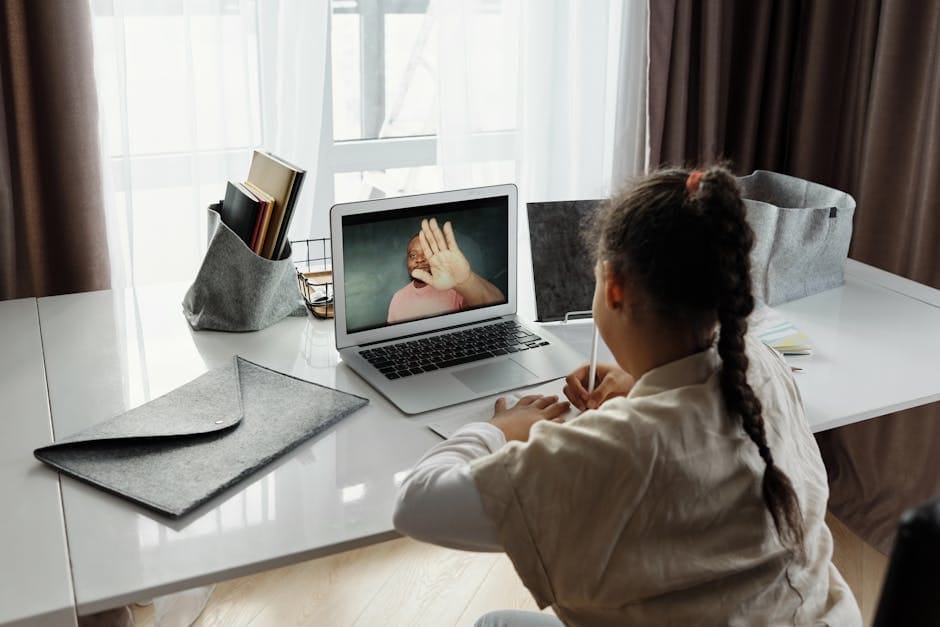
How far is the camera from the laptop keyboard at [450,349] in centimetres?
155

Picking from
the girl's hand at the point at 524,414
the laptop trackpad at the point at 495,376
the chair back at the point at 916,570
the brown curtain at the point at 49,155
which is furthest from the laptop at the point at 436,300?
the chair back at the point at 916,570

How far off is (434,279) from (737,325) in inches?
28.8

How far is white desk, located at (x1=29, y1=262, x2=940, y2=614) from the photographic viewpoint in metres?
1.09

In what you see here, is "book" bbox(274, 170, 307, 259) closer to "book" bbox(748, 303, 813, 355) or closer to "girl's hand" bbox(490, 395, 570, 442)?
"girl's hand" bbox(490, 395, 570, 442)

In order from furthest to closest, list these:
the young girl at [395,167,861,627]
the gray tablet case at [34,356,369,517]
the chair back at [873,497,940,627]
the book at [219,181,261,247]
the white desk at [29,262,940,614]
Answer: the book at [219,181,261,247] < the gray tablet case at [34,356,369,517] < the white desk at [29,262,940,614] < the young girl at [395,167,861,627] < the chair back at [873,497,940,627]

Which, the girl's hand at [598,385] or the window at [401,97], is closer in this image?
the girl's hand at [598,385]

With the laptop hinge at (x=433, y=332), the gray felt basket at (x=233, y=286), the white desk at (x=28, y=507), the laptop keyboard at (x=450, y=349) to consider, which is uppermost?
the gray felt basket at (x=233, y=286)

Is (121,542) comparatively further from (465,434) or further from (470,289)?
(470,289)

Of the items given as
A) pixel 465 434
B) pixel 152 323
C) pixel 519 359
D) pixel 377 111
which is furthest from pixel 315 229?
pixel 465 434

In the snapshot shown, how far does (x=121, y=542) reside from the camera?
1.10 m

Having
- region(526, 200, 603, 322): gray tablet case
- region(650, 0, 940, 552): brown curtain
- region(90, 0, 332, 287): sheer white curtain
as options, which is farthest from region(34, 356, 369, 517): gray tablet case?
region(650, 0, 940, 552): brown curtain

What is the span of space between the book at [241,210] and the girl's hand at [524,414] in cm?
54

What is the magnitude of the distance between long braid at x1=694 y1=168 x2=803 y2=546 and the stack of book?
838 millimetres

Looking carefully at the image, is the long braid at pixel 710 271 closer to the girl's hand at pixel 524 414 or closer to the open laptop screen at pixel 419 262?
the girl's hand at pixel 524 414
